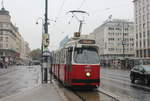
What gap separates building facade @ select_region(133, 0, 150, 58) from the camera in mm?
106625

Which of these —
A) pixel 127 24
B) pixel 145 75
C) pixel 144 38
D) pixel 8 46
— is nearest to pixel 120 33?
pixel 127 24

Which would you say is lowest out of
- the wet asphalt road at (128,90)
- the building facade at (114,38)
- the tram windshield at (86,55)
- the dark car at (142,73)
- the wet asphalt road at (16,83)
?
the wet asphalt road at (16,83)

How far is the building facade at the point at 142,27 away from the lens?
106625mm

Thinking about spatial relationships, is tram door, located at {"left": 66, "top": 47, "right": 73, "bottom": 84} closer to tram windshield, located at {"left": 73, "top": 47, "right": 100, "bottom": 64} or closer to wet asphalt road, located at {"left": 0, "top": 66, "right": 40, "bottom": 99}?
tram windshield, located at {"left": 73, "top": 47, "right": 100, "bottom": 64}

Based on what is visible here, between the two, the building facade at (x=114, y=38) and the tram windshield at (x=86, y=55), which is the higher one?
the building facade at (x=114, y=38)

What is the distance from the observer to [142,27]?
365ft

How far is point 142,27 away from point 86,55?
97240mm

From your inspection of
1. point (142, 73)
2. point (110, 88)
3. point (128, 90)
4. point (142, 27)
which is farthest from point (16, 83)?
point (142, 27)

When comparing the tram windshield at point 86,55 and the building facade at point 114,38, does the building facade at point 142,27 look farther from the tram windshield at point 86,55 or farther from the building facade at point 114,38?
the tram windshield at point 86,55

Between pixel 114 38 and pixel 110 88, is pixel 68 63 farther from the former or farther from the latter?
pixel 114 38

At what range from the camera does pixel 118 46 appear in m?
147

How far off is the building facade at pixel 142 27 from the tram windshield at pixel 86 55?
9037 centimetres

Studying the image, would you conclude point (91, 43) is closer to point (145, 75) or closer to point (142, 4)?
point (145, 75)

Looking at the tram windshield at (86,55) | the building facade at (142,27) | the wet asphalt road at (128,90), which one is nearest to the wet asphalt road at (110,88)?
the wet asphalt road at (128,90)
